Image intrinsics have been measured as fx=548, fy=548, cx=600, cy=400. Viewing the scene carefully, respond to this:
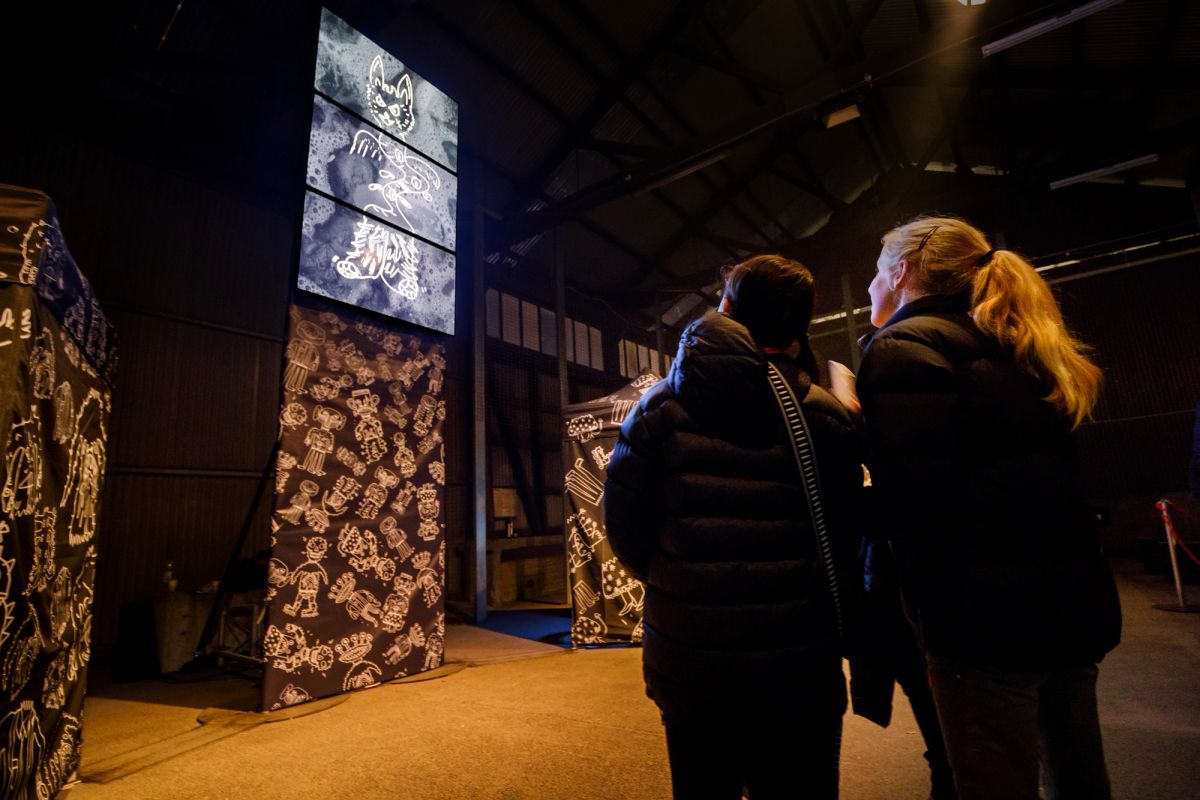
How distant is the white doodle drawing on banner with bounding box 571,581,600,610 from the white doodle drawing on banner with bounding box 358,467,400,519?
1.59 m

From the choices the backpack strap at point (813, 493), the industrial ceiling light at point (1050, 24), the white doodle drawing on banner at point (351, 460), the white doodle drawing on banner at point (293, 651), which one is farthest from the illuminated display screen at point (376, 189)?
the industrial ceiling light at point (1050, 24)

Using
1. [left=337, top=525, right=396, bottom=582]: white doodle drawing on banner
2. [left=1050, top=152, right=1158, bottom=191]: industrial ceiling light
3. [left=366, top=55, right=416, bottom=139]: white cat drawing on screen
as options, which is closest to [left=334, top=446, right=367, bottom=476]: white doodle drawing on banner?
[left=337, top=525, right=396, bottom=582]: white doodle drawing on banner

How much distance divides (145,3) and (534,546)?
620cm

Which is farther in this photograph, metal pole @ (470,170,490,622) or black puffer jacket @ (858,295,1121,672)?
metal pole @ (470,170,490,622)

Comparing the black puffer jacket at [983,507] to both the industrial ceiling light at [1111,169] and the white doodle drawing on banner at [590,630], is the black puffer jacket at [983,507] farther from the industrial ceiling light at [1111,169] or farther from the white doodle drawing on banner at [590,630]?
the industrial ceiling light at [1111,169]

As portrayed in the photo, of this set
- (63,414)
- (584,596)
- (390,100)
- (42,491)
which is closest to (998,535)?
(42,491)

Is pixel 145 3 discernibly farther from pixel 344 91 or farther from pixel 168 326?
pixel 168 326

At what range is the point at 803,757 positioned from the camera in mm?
924

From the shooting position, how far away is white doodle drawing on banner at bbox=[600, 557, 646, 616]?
412 cm

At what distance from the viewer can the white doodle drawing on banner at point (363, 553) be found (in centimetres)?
329

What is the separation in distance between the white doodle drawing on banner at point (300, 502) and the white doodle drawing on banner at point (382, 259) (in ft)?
4.42

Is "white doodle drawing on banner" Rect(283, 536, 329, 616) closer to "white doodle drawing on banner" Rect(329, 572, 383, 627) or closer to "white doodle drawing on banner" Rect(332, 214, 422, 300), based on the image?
"white doodle drawing on banner" Rect(329, 572, 383, 627)

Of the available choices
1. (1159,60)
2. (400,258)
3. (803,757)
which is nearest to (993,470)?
(803,757)

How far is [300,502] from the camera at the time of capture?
3.13 m
